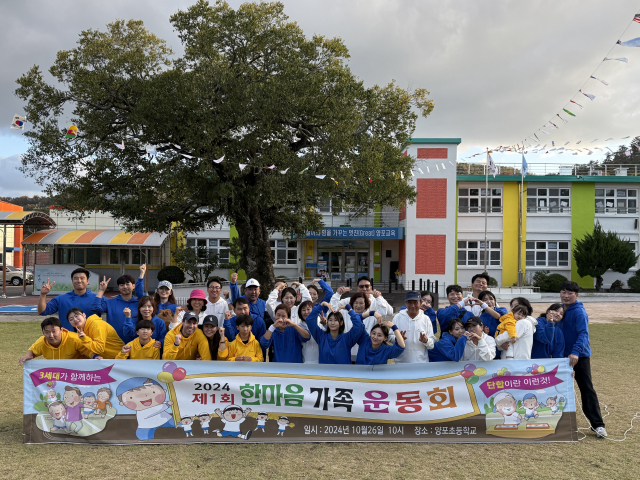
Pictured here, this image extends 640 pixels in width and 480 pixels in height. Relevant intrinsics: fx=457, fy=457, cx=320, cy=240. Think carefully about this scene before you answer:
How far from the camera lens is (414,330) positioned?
211 inches

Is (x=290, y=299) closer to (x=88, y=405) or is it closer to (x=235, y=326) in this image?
(x=235, y=326)

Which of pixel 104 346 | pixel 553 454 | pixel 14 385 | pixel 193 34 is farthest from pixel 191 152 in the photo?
pixel 553 454

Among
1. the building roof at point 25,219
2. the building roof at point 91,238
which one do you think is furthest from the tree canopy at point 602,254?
the building roof at point 25,219

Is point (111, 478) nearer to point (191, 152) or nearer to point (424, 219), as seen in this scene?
point (191, 152)

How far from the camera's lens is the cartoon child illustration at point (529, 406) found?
4.86 m

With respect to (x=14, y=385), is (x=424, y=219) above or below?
above

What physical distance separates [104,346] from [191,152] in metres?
10.4

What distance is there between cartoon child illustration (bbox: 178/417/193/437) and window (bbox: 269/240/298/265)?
24.9 metres

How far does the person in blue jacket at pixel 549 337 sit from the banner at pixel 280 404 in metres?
0.51

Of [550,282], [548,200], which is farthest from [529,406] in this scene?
[548,200]

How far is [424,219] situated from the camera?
25.7 m

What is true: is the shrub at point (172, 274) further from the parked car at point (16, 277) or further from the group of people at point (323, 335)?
the group of people at point (323, 335)

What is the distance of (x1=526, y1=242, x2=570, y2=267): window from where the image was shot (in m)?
27.5

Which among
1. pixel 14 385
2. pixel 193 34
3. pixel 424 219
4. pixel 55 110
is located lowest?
pixel 14 385
